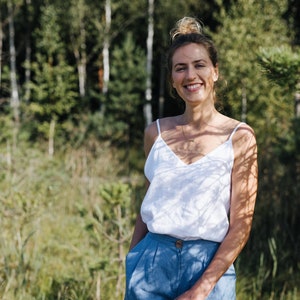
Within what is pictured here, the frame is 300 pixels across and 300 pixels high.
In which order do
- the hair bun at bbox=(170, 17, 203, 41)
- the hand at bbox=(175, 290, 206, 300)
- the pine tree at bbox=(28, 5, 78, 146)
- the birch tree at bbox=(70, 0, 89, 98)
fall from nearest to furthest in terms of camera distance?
1. the hand at bbox=(175, 290, 206, 300)
2. the hair bun at bbox=(170, 17, 203, 41)
3. the pine tree at bbox=(28, 5, 78, 146)
4. the birch tree at bbox=(70, 0, 89, 98)

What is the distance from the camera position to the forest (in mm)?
2764

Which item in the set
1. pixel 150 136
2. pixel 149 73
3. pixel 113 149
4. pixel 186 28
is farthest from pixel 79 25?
pixel 150 136

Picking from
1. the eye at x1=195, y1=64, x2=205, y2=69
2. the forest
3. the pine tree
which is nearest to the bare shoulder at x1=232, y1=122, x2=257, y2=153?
the eye at x1=195, y1=64, x2=205, y2=69

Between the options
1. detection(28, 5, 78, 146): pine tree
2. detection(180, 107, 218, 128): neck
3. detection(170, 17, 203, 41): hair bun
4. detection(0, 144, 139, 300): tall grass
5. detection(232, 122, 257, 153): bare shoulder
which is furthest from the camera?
detection(28, 5, 78, 146): pine tree

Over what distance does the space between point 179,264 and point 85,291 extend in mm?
1558

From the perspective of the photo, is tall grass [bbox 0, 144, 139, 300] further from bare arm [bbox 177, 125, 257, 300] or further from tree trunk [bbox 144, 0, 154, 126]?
tree trunk [bbox 144, 0, 154, 126]

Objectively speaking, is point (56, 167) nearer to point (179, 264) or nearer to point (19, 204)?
point (19, 204)

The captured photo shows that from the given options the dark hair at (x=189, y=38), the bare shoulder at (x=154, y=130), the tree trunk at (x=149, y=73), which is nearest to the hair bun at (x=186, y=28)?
the dark hair at (x=189, y=38)

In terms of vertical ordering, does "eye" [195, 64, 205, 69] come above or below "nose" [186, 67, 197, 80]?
above

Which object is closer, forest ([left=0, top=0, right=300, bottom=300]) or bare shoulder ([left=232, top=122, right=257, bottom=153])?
bare shoulder ([left=232, top=122, right=257, bottom=153])

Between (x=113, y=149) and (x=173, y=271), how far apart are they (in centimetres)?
882

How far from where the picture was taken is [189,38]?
1497 millimetres

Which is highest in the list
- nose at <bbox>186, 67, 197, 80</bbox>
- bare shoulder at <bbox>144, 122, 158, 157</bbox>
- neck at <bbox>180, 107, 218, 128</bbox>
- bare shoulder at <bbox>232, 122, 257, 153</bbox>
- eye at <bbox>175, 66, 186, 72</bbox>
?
eye at <bbox>175, 66, 186, 72</bbox>

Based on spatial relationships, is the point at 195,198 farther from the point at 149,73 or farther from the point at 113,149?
the point at 149,73
